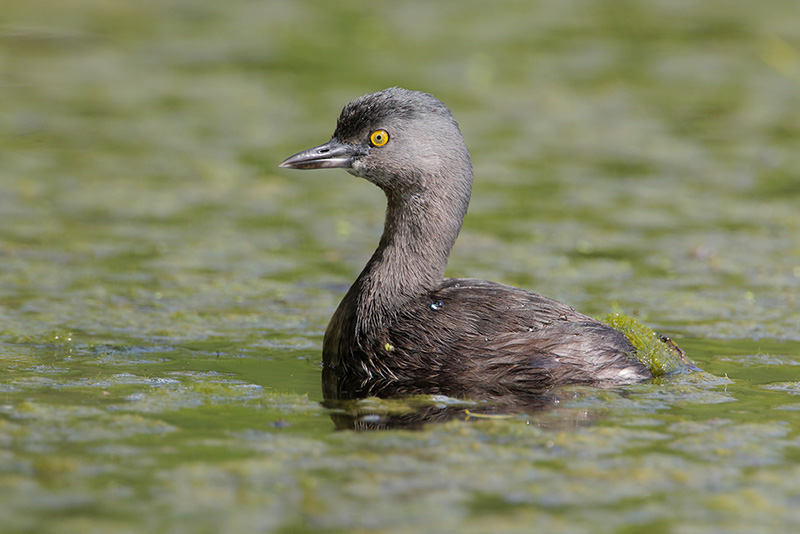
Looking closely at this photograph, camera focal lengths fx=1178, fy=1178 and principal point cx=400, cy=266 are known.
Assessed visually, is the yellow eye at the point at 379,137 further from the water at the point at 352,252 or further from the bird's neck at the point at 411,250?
the water at the point at 352,252

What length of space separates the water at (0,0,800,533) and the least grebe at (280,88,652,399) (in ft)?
0.94

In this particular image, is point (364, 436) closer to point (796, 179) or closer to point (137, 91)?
point (796, 179)

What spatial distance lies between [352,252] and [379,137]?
9.29ft

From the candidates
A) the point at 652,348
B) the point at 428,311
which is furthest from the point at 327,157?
the point at 652,348

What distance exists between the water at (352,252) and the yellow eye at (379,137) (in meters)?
1.45

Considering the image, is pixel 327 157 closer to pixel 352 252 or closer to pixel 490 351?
pixel 490 351

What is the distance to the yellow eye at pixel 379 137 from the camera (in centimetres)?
745

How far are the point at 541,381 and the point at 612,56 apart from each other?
10.4 m

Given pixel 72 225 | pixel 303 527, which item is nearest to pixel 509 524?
pixel 303 527

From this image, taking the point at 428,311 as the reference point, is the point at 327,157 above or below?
above

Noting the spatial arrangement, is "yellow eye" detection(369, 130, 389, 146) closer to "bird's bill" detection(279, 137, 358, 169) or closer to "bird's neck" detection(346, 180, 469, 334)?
"bird's bill" detection(279, 137, 358, 169)

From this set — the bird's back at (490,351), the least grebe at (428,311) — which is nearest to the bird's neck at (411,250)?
the least grebe at (428,311)

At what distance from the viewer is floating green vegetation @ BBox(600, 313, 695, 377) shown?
7.03 meters

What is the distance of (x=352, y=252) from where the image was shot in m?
10.2
